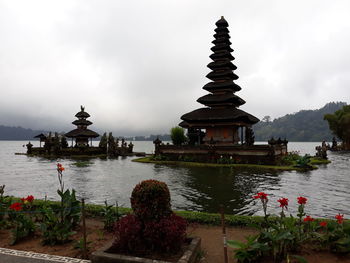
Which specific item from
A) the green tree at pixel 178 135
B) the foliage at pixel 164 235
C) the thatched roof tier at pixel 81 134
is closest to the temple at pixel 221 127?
the green tree at pixel 178 135

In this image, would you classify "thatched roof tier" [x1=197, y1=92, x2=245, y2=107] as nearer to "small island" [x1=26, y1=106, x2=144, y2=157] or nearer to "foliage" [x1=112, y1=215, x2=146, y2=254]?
"small island" [x1=26, y1=106, x2=144, y2=157]

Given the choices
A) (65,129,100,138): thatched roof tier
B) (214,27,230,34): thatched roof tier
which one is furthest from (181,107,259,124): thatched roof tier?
(65,129,100,138): thatched roof tier

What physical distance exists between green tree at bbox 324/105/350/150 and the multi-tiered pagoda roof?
3549 cm

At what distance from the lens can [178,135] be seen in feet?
142

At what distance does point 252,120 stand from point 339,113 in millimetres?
43966

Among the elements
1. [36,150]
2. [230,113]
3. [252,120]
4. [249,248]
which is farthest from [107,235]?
[36,150]

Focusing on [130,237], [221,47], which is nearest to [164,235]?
[130,237]

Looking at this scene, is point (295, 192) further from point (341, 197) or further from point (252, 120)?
point (252, 120)

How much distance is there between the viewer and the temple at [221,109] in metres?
34.2

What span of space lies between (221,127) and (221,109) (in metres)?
2.50

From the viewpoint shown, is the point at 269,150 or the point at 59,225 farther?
the point at 269,150

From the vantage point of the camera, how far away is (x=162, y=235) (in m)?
5.63

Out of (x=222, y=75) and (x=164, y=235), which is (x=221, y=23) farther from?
(x=164, y=235)

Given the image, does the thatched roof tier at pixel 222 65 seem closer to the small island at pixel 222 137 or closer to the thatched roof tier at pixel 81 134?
the small island at pixel 222 137
